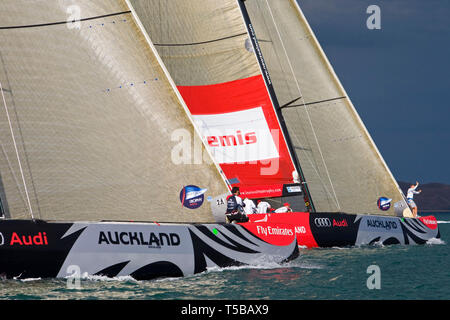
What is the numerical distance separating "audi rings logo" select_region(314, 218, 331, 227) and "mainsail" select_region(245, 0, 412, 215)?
8.94 feet

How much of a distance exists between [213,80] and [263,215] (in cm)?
504

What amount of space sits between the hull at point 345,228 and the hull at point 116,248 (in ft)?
12.4

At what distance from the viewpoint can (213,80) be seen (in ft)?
63.5

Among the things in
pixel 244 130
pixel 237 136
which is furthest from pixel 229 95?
pixel 237 136

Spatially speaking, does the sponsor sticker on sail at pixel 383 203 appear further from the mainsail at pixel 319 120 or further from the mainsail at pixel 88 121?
the mainsail at pixel 88 121

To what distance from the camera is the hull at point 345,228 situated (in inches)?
659

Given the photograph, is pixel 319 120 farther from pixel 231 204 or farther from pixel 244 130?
pixel 231 204

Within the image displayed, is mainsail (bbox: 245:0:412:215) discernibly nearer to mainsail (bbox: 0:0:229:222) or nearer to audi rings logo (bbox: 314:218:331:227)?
audi rings logo (bbox: 314:218:331:227)

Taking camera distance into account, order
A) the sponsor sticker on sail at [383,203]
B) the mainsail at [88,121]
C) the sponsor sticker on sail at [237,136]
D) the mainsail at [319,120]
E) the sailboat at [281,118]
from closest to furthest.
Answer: the mainsail at [88,121] < the sailboat at [281,118] < the sponsor sticker on sail at [237,136] < the mainsail at [319,120] < the sponsor sticker on sail at [383,203]

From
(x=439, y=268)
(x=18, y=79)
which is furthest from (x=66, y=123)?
(x=439, y=268)

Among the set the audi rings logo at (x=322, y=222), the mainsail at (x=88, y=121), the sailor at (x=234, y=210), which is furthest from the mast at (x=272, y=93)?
the mainsail at (x=88, y=121)

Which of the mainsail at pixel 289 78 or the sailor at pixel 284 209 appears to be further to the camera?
the mainsail at pixel 289 78

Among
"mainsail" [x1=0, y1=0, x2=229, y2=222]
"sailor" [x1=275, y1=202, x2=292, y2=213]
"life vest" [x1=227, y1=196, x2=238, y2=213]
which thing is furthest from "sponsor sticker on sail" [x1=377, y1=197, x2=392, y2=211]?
"mainsail" [x1=0, y1=0, x2=229, y2=222]

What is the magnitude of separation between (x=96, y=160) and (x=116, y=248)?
1559mm
